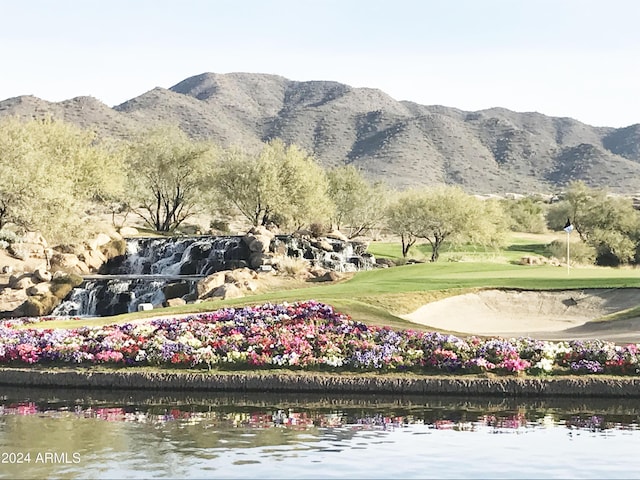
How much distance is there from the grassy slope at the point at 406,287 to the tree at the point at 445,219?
21.8 meters

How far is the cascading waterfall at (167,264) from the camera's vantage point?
44.1 meters

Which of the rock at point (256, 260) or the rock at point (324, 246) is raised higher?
the rock at point (324, 246)

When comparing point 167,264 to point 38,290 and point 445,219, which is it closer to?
point 38,290

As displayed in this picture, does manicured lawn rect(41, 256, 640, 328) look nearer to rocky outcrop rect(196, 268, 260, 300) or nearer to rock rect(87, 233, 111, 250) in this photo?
rocky outcrop rect(196, 268, 260, 300)

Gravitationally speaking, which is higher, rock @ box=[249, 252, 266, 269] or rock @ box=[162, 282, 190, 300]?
rock @ box=[249, 252, 266, 269]

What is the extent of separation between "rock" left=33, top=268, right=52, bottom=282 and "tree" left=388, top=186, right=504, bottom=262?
33.0 m

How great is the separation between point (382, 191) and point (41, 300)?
55087 millimetres

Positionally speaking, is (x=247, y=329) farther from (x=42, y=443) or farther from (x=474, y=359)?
(x=42, y=443)

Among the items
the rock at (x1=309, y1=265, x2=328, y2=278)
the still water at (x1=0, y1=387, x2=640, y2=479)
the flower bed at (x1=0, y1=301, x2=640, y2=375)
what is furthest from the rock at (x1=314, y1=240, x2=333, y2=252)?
the still water at (x1=0, y1=387, x2=640, y2=479)

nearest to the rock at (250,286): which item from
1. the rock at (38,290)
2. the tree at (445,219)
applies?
the rock at (38,290)

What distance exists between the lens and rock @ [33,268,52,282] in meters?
45.4

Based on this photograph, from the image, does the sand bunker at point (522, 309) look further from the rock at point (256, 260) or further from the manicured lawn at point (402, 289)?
the rock at point (256, 260)

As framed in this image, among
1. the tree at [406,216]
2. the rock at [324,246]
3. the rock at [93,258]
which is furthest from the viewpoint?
the tree at [406,216]

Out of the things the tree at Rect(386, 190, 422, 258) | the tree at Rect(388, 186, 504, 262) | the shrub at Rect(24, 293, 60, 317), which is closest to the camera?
the shrub at Rect(24, 293, 60, 317)
